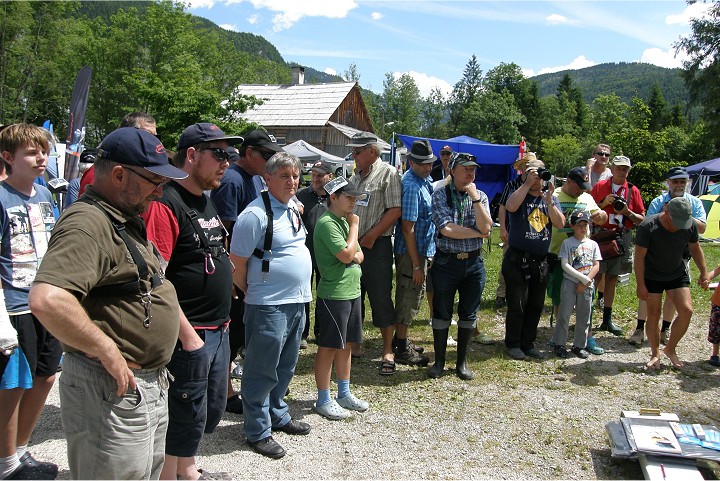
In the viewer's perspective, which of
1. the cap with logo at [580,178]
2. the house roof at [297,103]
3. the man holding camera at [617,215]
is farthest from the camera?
the house roof at [297,103]

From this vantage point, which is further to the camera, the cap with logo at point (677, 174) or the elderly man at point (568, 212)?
the elderly man at point (568, 212)

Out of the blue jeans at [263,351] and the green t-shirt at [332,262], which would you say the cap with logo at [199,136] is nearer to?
the blue jeans at [263,351]

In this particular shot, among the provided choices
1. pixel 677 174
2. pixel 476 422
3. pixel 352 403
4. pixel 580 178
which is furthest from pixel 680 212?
pixel 352 403

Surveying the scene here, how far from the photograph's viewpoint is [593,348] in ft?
19.6

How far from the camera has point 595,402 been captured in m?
4.69

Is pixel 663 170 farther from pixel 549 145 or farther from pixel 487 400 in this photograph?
pixel 549 145

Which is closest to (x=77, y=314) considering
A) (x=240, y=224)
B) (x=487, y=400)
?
(x=240, y=224)

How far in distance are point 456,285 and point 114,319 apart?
12.0 feet

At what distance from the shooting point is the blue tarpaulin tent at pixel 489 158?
1127cm

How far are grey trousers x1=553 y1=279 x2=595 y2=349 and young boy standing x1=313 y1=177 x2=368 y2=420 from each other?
2.83m

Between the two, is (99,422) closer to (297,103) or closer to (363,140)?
(363,140)

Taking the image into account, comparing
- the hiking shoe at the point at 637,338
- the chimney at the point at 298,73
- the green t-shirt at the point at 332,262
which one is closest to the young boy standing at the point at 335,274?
Result: the green t-shirt at the point at 332,262

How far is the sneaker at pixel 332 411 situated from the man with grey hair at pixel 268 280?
632 millimetres

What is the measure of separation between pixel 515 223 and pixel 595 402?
1928 mm
